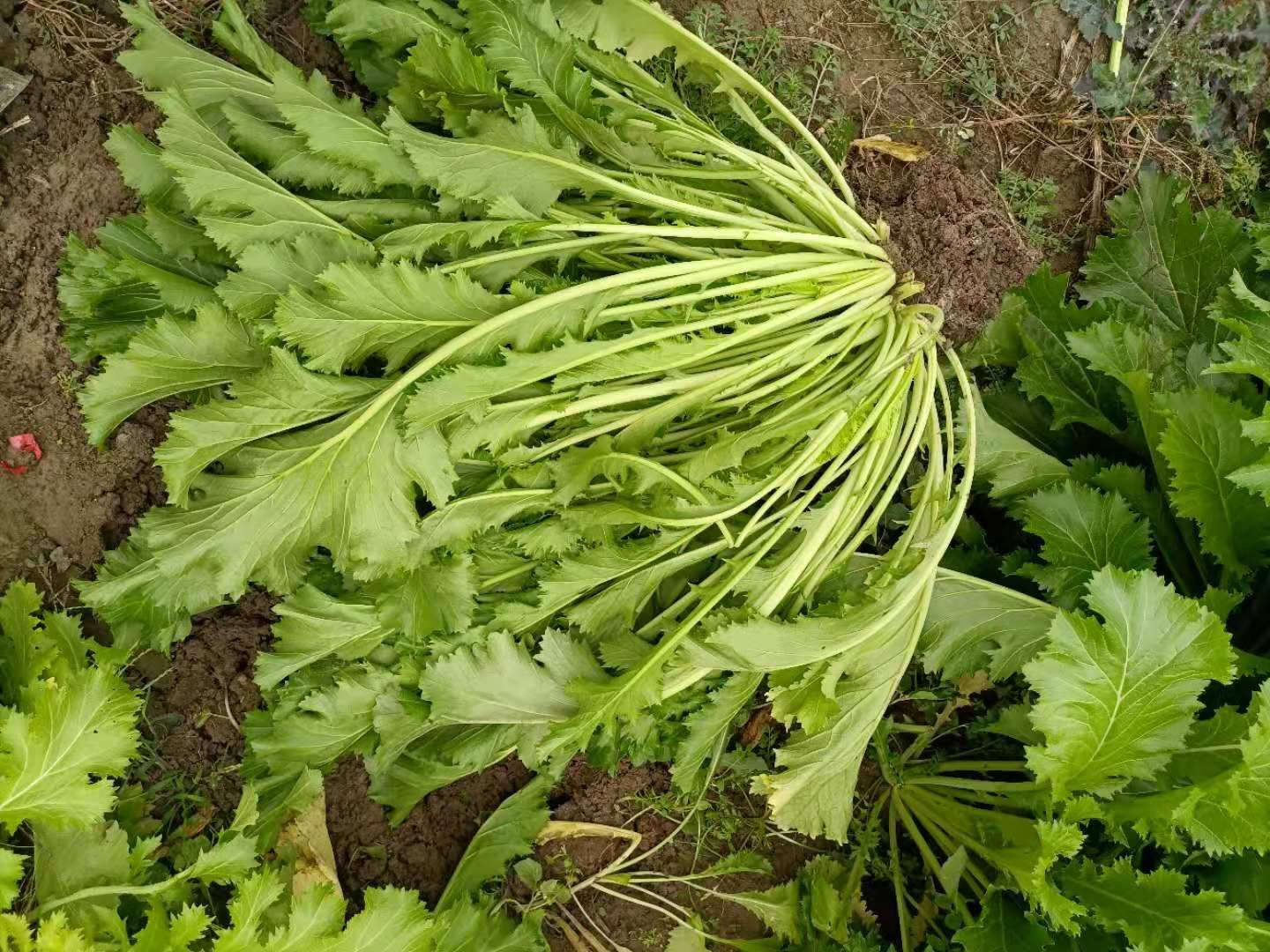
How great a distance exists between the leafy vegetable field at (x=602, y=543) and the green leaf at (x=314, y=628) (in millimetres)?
13

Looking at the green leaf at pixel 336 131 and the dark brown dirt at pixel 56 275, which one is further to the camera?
the dark brown dirt at pixel 56 275

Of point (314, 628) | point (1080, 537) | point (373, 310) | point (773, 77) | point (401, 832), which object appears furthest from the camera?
point (773, 77)

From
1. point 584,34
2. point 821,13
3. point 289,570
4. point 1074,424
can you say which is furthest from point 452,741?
point 821,13

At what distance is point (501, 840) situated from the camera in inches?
99.3

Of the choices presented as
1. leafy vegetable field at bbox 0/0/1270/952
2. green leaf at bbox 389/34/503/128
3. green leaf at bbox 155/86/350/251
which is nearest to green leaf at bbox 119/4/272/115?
leafy vegetable field at bbox 0/0/1270/952

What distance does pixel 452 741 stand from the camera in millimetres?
2332

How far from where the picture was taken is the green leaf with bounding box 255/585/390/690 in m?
2.18

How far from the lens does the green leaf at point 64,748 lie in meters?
1.99

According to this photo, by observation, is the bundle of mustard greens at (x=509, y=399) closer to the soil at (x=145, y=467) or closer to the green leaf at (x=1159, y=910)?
the soil at (x=145, y=467)

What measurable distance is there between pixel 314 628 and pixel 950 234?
6.73 ft

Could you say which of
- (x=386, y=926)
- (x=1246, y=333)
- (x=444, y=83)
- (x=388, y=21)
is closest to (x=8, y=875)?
(x=386, y=926)

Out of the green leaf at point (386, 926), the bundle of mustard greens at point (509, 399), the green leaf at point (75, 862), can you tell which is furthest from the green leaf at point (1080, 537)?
the green leaf at point (75, 862)

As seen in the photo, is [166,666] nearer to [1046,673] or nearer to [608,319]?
[608,319]

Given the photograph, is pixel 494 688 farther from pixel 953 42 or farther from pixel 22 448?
pixel 953 42
